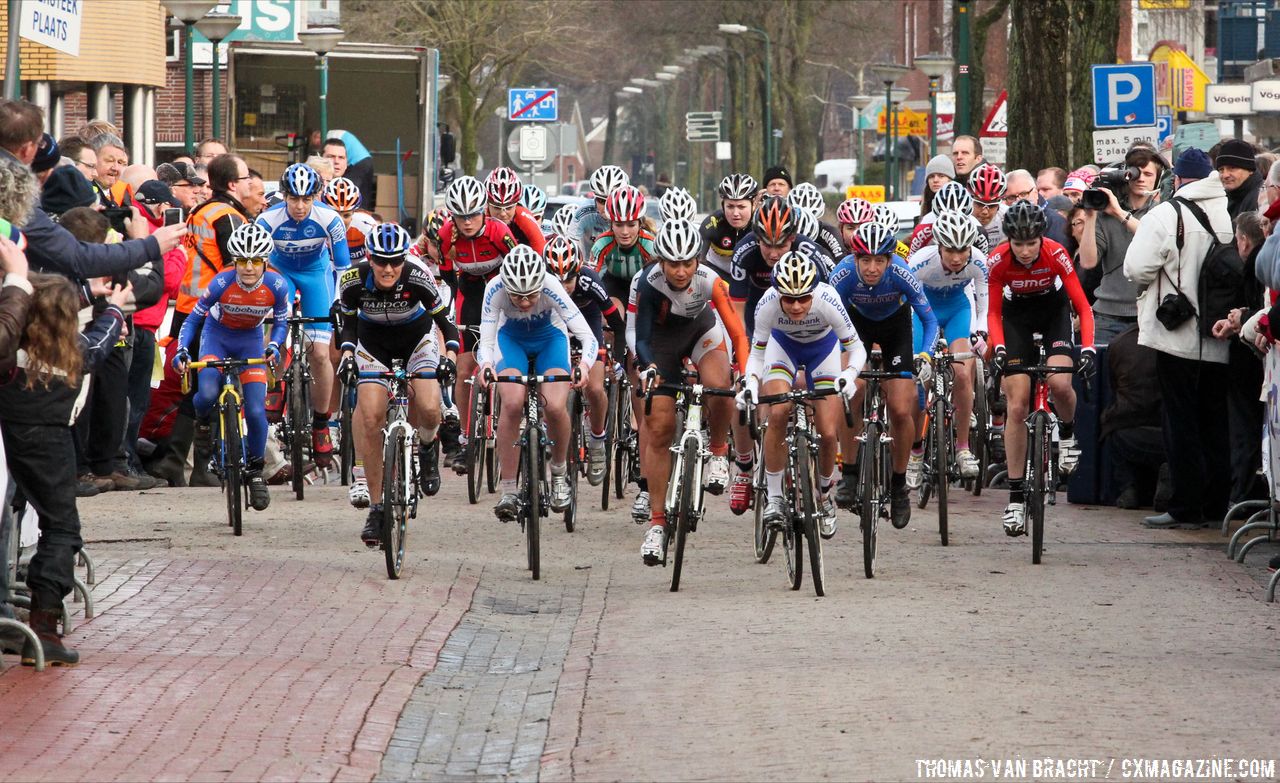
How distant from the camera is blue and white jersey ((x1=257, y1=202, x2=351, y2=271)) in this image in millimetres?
15703

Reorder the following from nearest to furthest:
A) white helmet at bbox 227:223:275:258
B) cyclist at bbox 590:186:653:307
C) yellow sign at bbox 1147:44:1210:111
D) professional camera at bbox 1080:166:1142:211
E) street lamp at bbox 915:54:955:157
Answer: white helmet at bbox 227:223:275:258 → cyclist at bbox 590:186:653:307 → professional camera at bbox 1080:166:1142:211 → yellow sign at bbox 1147:44:1210:111 → street lamp at bbox 915:54:955:157

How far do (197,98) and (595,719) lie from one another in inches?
1666

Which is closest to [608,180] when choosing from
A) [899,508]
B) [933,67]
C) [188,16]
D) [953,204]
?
[953,204]

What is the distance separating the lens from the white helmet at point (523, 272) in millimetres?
12023

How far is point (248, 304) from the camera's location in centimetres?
1385

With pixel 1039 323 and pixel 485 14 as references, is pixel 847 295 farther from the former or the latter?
pixel 485 14

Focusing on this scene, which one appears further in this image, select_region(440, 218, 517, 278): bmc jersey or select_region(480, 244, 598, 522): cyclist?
select_region(440, 218, 517, 278): bmc jersey

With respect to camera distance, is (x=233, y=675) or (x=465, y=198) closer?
(x=233, y=675)

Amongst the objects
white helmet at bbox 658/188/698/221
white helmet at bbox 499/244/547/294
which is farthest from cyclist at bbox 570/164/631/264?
white helmet at bbox 499/244/547/294

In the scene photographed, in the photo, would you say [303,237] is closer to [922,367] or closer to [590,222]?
[590,222]

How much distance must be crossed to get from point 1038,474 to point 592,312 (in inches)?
143

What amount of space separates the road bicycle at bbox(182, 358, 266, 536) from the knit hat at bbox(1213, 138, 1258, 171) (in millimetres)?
6236

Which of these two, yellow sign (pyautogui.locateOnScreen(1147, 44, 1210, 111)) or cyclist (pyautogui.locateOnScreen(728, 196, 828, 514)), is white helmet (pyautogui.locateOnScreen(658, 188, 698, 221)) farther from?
yellow sign (pyautogui.locateOnScreen(1147, 44, 1210, 111))

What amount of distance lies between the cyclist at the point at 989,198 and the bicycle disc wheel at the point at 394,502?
5.23m
